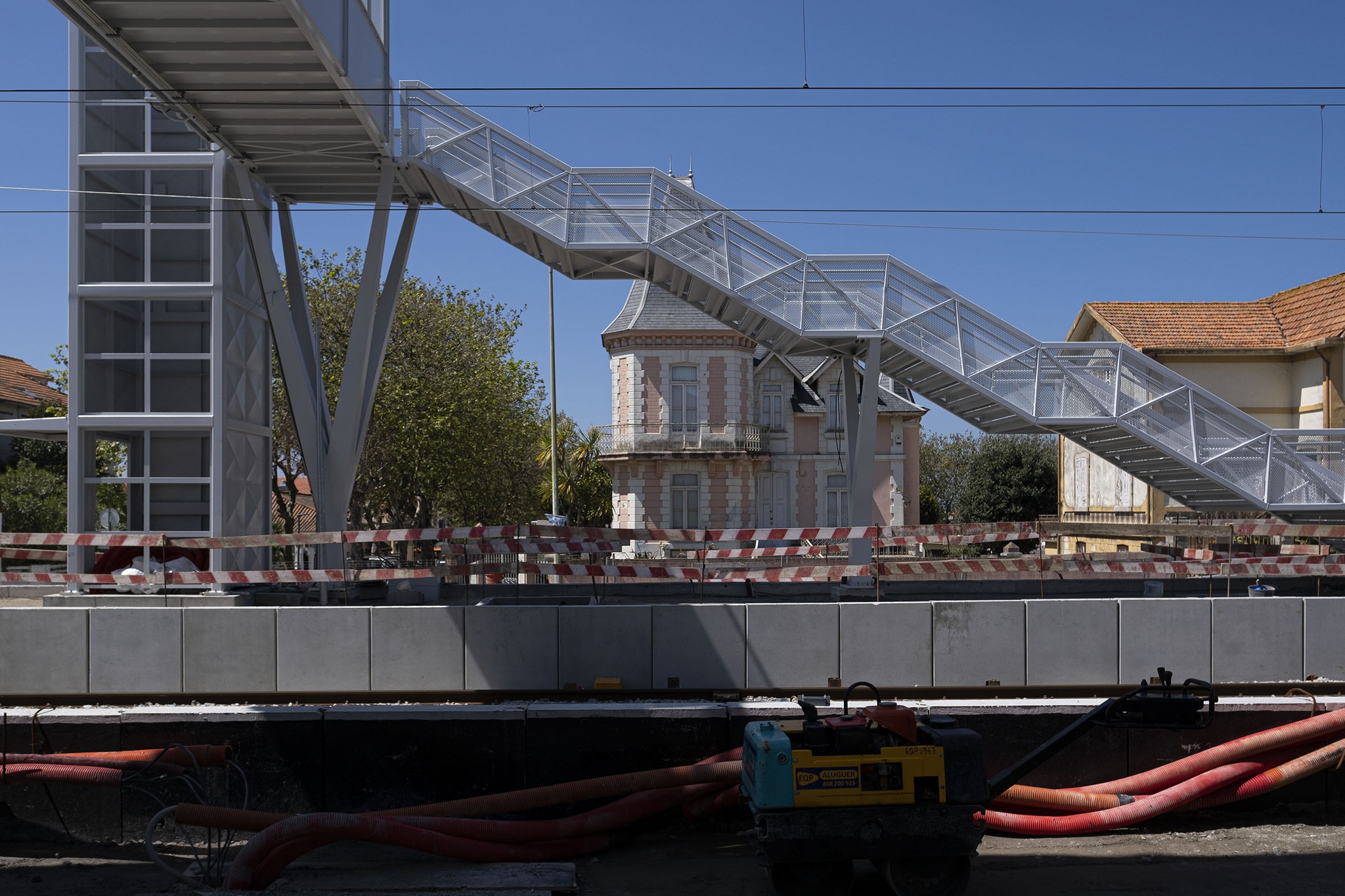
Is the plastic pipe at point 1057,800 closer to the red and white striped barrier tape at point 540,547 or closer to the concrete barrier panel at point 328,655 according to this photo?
the red and white striped barrier tape at point 540,547

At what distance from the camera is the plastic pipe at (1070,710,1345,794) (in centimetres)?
845

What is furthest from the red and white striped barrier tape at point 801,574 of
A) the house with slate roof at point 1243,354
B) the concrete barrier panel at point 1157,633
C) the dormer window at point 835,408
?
the dormer window at point 835,408

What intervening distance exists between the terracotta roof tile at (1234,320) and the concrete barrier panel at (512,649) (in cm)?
2541

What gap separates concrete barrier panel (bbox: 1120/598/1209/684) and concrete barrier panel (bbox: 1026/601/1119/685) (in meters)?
0.11

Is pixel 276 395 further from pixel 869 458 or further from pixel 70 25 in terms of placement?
pixel 869 458

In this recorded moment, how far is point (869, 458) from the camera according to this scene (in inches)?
730

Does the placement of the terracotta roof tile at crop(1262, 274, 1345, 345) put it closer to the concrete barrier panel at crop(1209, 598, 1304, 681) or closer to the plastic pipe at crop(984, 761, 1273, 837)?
the concrete barrier panel at crop(1209, 598, 1304, 681)

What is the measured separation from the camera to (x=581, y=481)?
5797 cm

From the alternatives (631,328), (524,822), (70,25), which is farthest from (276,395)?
(524,822)

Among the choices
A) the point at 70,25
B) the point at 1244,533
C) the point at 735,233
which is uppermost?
the point at 70,25

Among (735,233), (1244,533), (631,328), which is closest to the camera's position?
(1244,533)

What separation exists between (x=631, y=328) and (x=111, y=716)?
35320mm

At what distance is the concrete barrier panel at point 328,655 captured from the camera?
9805mm

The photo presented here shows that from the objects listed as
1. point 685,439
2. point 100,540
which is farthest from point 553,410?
point 100,540
